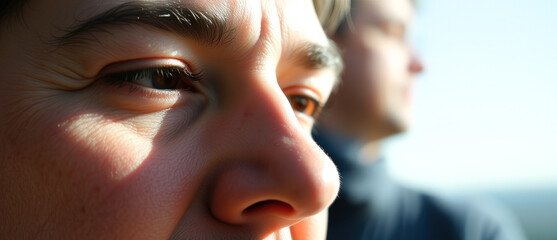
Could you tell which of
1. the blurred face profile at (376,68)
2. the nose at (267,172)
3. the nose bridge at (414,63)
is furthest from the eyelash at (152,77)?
the nose bridge at (414,63)

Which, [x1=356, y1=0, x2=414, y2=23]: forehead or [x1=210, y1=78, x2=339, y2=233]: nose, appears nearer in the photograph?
[x1=210, y1=78, x2=339, y2=233]: nose

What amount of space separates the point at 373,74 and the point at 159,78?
9.79ft

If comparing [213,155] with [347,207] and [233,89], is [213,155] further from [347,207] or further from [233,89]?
[347,207]

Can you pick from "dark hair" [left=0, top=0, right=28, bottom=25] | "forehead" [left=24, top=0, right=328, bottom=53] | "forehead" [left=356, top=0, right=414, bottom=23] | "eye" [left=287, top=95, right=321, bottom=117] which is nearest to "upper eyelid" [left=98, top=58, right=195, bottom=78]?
"forehead" [left=24, top=0, right=328, bottom=53]

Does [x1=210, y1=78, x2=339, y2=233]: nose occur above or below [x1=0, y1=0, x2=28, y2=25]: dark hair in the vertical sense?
below

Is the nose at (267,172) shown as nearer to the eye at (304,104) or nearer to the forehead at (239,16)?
the forehead at (239,16)

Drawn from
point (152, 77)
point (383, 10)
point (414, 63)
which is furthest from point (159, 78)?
point (414, 63)

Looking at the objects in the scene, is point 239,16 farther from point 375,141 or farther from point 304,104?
point 375,141

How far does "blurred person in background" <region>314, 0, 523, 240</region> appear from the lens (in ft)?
12.7

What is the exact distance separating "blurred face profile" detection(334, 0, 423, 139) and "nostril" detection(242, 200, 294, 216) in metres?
2.84

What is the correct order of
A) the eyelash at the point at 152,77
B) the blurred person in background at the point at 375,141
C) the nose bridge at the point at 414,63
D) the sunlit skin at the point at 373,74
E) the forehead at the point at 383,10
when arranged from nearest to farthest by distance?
the eyelash at the point at 152,77, the blurred person in background at the point at 375,141, the sunlit skin at the point at 373,74, the forehead at the point at 383,10, the nose bridge at the point at 414,63

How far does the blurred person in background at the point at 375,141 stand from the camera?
3.88 m

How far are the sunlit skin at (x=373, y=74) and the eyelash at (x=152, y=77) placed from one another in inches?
103

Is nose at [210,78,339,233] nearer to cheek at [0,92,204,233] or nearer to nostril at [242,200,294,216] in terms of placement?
nostril at [242,200,294,216]
